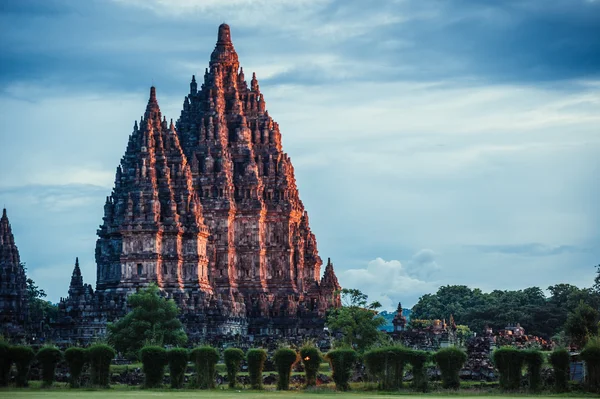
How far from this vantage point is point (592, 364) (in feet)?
260

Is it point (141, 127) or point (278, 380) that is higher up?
point (141, 127)

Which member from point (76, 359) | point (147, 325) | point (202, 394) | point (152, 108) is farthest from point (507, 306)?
point (202, 394)

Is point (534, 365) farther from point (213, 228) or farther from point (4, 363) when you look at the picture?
point (213, 228)

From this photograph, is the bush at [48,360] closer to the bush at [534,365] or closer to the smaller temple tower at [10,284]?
the bush at [534,365]

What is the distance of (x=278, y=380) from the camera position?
8350 centimetres

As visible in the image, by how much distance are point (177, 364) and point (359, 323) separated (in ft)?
101

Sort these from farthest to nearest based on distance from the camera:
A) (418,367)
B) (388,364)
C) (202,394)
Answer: (388,364), (418,367), (202,394)

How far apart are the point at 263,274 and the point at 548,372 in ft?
185

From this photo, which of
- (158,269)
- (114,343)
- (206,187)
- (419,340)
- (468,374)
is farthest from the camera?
(206,187)

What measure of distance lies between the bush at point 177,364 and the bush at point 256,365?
3.25 m

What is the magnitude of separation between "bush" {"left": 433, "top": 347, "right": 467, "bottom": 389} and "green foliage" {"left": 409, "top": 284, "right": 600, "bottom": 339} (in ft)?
192

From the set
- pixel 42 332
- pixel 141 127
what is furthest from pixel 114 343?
pixel 141 127

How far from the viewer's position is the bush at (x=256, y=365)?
272 feet

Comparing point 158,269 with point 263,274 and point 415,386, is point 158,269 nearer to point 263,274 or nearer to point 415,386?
point 263,274
